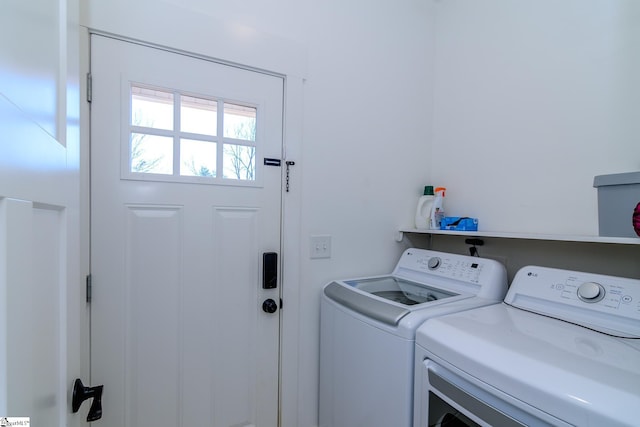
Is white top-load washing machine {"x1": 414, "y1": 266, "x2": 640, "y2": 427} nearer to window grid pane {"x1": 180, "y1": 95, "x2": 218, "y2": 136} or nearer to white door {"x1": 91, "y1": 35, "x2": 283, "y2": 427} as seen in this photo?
white door {"x1": 91, "y1": 35, "x2": 283, "y2": 427}

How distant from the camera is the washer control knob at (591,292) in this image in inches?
40.3

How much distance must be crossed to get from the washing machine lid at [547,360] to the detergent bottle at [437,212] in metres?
0.71

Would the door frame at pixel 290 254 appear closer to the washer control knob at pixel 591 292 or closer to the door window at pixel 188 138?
the door window at pixel 188 138

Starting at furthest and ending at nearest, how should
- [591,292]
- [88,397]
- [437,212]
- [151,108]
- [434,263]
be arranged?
1. [437,212]
2. [434,263]
3. [151,108]
4. [591,292]
5. [88,397]

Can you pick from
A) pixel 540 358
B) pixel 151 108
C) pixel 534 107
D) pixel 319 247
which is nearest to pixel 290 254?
pixel 319 247

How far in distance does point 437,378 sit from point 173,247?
117cm

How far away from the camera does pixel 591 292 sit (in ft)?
3.39

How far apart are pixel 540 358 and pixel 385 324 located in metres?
0.50

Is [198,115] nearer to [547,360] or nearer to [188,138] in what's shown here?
[188,138]

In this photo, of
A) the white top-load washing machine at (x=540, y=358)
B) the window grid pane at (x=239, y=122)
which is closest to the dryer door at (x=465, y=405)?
the white top-load washing machine at (x=540, y=358)

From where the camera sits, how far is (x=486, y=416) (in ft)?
2.59

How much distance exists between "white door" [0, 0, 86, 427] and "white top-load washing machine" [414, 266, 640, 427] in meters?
0.98

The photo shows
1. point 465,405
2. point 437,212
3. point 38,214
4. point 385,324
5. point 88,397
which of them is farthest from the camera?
point 437,212

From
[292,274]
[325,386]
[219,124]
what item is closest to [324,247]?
[292,274]
